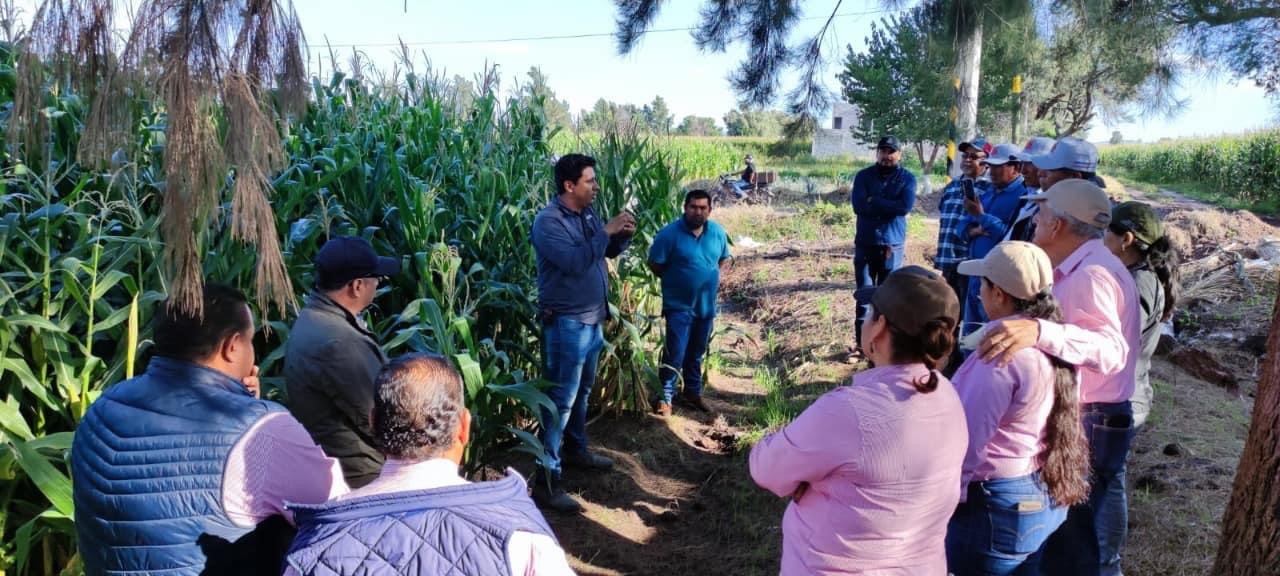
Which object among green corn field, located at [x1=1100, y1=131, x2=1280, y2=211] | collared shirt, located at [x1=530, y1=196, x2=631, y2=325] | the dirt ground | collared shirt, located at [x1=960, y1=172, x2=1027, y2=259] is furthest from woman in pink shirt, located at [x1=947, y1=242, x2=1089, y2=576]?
green corn field, located at [x1=1100, y1=131, x2=1280, y2=211]

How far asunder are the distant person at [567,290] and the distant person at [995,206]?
2.23m

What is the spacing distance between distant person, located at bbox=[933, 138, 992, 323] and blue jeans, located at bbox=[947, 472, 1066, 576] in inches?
125

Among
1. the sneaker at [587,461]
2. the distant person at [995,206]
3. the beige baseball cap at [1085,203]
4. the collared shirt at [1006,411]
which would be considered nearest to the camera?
the collared shirt at [1006,411]

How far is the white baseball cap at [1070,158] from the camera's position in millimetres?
3686

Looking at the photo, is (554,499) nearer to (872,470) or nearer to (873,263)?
(872,470)

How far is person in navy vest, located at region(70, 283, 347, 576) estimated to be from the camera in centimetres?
162

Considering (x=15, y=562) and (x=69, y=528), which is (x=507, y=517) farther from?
(x=15, y=562)

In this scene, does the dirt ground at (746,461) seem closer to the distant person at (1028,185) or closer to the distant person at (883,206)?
the distant person at (883,206)

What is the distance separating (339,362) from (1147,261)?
2.89 m

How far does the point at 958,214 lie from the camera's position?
5441 millimetres

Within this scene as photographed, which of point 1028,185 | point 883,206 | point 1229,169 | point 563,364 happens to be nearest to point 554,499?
point 563,364

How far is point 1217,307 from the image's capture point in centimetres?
843

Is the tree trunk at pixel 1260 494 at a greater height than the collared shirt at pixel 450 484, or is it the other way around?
the collared shirt at pixel 450 484

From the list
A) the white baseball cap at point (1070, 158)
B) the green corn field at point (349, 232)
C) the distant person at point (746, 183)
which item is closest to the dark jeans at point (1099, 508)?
the white baseball cap at point (1070, 158)
